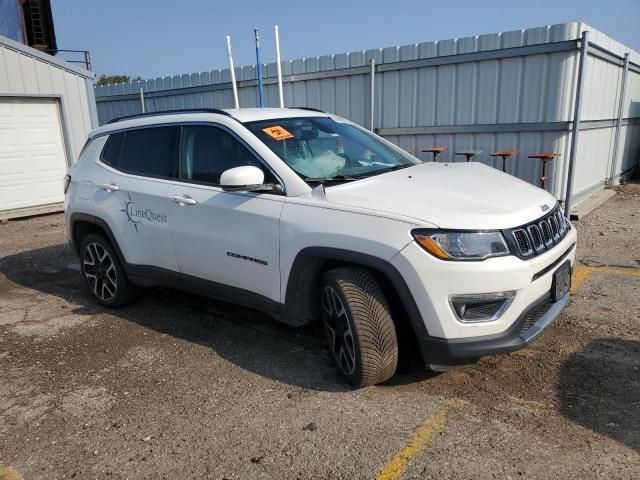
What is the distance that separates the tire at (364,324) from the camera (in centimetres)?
310

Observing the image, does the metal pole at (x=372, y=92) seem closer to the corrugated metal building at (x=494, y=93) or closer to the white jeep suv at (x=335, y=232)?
the corrugated metal building at (x=494, y=93)

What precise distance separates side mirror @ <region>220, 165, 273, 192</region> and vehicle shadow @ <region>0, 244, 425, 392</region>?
1.30 metres

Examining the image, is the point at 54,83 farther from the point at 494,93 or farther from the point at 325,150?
the point at 325,150

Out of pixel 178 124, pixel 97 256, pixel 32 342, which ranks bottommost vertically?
pixel 32 342

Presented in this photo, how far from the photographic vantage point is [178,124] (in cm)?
423

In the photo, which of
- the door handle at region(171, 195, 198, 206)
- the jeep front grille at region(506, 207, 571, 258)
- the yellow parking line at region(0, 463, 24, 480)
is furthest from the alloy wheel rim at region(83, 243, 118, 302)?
the jeep front grille at region(506, 207, 571, 258)

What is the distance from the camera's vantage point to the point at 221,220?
12.3 ft

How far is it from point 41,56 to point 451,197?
10458 mm

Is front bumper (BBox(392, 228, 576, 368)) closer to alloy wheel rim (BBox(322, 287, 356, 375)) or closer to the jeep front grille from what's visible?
the jeep front grille

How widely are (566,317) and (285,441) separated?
276 cm

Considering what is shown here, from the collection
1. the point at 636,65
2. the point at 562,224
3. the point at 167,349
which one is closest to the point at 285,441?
the point at 167,349

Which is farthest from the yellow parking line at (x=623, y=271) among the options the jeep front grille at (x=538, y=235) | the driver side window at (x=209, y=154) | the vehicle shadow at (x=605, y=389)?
the driver side window at (x=209, y=154)

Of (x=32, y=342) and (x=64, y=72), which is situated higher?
(x=64, y=72)

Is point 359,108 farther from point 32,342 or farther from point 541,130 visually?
point 32,342
